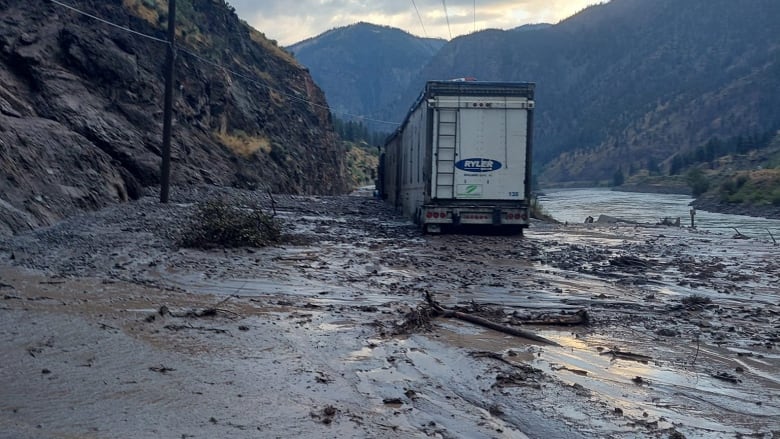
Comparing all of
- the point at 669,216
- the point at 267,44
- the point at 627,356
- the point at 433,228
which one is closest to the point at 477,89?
the point at 433,228

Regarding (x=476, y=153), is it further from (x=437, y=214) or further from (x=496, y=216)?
(x=437, y=214)

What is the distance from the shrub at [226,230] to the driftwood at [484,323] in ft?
19.8

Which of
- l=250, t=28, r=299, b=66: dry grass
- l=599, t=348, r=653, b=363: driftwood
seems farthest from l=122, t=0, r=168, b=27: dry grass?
l=599, t=348, r=653, b=363: driftwood

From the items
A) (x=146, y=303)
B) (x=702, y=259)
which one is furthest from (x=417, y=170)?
(x=146, y=303)

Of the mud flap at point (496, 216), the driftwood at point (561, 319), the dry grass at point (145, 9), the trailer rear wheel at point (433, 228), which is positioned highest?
the dry grass at point (145, 9)

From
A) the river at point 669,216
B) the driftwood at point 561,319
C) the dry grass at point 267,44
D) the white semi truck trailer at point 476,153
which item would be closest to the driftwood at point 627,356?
the driftwood at point 561,319

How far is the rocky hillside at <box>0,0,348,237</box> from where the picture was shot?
15773 mm

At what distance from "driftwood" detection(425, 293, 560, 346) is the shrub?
19.8 ft

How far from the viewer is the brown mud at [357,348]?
4762mm

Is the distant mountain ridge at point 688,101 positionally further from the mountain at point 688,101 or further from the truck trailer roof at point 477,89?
the truck trailer roof at point 477,89

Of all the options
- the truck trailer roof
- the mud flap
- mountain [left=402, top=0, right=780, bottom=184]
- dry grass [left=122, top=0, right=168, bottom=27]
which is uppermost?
mountain [left=402, top=0, right=780, bottom=184]

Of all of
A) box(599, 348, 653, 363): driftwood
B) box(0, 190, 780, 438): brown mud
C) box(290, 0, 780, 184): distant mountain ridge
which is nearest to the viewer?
box(0, 190, 780, 438): brown mud

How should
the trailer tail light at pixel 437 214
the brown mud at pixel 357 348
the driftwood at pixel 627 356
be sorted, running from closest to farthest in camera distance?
the brown mud at pixel 357 348 < the driftwood at pixel 627 356 < the trailer tail light at pixel 437 214

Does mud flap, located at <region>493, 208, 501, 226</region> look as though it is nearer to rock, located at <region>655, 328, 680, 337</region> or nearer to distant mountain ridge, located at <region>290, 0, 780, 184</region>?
rock, located at <region>655, 328, 680, 337</region>
